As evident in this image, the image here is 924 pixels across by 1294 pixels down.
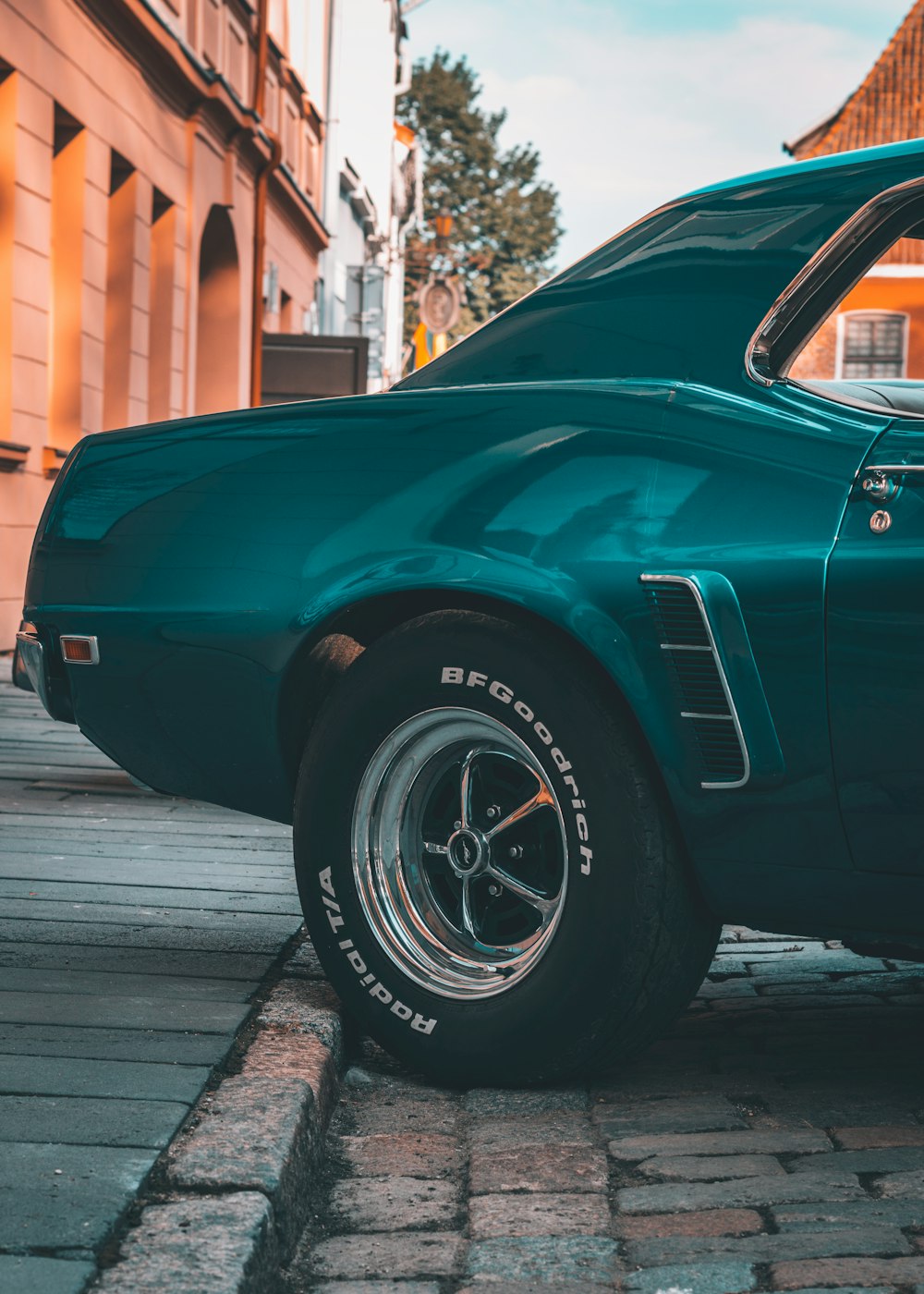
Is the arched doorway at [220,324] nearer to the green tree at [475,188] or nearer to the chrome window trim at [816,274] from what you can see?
the chrome window trim at [816,274]

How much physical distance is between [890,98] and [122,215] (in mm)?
20777

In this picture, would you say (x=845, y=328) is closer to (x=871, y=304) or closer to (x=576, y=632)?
(x=871, y=304)

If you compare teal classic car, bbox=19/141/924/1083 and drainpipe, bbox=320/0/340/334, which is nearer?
teal classic car, bbox=19/141/924/1083

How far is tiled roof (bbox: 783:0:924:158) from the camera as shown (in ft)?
100

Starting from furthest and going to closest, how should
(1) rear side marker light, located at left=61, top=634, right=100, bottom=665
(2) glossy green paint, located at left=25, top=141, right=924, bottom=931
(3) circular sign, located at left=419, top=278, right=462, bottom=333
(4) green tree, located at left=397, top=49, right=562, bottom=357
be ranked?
(4) green tree, located at left=397, top=49, right=562, bottom=357 → (3) circular sign, located at left=419, top=278, right=462, bottom=333 → (1) rear side marker light, located at left=61, top=634, right=100, bottom=665 → (2) glossy green paint, located at left=25, top=141, right=924, bottom=931

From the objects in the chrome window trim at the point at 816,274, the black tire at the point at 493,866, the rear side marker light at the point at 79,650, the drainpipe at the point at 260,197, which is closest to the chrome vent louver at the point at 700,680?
the black tire at the point at 493,866

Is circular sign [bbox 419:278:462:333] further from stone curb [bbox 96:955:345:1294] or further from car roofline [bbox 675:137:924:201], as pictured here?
stone curb [bbox 96:955:345:1294]

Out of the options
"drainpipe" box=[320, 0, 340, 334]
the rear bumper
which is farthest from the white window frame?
"drainpipe" box=[320, 0, 340, 334]

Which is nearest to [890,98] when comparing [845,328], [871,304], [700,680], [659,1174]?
[845,328]

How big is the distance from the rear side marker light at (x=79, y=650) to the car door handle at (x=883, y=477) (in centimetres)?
157

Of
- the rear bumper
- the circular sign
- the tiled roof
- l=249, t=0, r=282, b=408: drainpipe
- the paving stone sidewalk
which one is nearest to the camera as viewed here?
the paving stone sidewalk

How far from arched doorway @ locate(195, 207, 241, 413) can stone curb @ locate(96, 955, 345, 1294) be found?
52.1ft

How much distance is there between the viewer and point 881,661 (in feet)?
8.12

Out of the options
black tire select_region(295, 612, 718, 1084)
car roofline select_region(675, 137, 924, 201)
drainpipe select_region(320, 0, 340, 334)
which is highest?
drainpipe select_region(320, 0, 340, 334)
